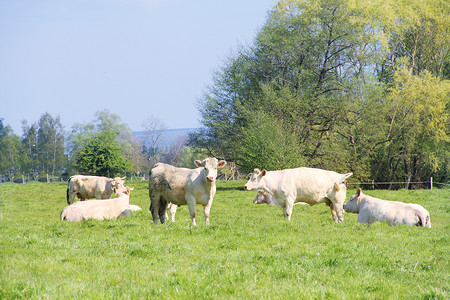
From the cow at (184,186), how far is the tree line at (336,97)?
75.9ft

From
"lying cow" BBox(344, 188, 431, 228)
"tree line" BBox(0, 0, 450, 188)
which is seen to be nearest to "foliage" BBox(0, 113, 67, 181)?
"tree line" BBox(0, 0, 450, 188)

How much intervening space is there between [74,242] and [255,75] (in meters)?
36.8

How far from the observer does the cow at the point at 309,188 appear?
1491cm

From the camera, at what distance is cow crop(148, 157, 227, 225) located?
1301 cm

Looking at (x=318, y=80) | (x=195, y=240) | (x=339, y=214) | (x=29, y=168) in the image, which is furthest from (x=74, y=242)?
(x=29, y=168)

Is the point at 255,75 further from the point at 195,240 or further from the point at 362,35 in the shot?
the point at 195,240

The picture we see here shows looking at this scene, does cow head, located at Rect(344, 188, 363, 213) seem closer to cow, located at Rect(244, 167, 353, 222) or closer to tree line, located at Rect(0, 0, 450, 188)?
cow, located at Rect(244, 167, 353, 222)

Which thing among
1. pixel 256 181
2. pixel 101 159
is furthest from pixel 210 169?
pixel 101 159

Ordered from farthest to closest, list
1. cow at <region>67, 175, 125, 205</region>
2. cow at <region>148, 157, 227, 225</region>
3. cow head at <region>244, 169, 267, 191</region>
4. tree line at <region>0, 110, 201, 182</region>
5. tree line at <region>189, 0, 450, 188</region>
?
tree line at <region>0, 110, 201, 182</region> < tree line at <region>189, 0, 450, 188</region> < cow at <region>67, 175, 125, 205</region> < cow head at <region>244, 169, 267, 191</region> < cow at <region>148, 157, 227, 225</region>

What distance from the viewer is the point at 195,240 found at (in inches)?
380

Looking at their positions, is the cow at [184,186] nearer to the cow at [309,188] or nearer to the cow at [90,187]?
the cow at [309,188]

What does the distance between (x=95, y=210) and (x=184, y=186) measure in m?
3.38

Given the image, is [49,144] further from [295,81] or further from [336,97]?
[336,97]

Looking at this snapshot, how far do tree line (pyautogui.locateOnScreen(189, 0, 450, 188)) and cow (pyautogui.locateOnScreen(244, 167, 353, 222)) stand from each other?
20.7 m
